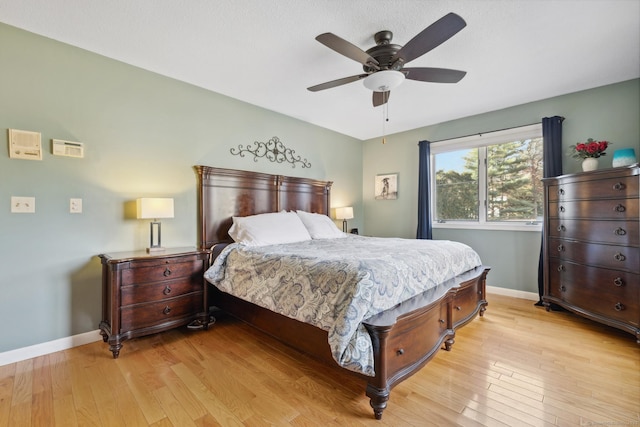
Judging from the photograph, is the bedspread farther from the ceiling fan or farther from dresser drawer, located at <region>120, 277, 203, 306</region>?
the ceiling fan

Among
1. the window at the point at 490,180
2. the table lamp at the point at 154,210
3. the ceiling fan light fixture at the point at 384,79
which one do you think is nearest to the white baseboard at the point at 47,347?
the table lamp at the point at 154,210

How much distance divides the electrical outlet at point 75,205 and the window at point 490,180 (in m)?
4.46

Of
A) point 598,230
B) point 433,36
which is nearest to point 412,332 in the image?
point 433,36

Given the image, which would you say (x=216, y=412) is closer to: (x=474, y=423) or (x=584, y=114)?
(x=474, y=423)

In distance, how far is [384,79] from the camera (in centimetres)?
215

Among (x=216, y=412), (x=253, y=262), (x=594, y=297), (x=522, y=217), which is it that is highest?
(x=522, y=217)

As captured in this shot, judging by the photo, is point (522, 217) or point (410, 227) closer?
point (522, 217)

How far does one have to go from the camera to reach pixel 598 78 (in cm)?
296

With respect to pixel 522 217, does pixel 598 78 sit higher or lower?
higher

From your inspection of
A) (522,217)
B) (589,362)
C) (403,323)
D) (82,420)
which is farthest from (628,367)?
(82,420)

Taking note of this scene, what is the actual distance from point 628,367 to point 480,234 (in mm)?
2189

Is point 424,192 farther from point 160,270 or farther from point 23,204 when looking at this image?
point 23,204

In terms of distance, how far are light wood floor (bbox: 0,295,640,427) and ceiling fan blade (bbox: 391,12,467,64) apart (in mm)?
2241

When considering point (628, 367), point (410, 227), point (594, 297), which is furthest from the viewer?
point (410, 227)
